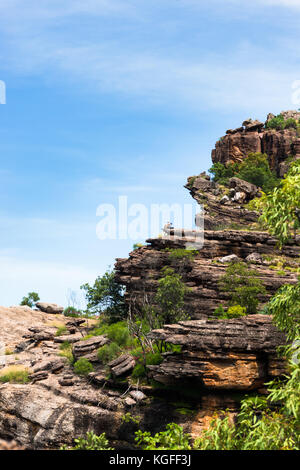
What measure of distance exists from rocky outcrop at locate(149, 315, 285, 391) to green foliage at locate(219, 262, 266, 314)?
28.1ft

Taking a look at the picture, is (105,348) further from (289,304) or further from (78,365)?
(289,304)

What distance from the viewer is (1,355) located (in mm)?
→ 46125

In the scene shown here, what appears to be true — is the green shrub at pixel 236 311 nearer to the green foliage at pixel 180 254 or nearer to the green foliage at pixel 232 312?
the green foliage at pixel 232 312

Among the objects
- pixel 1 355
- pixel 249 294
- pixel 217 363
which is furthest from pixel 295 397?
pixel 1 355

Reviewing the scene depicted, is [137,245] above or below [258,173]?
below

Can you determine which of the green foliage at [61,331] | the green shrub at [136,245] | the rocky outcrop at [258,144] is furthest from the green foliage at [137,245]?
the rocky outcrop at [258,144]

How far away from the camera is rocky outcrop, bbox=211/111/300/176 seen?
8688cm

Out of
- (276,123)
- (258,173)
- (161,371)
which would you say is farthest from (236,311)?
(276,123)

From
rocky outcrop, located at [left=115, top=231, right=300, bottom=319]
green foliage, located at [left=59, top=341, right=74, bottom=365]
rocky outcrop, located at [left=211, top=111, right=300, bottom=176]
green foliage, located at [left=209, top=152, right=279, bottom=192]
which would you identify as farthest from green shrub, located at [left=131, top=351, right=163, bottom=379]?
rocky outcrop, located at [left=211, top=111, right=300, bottom=176]

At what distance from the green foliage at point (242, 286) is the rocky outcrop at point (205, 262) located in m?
1.09

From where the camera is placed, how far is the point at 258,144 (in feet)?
296

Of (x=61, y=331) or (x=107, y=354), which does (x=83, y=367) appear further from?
(x=61, y=331)

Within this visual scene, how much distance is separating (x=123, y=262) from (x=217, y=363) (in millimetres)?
24398

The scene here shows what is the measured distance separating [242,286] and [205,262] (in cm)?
565
